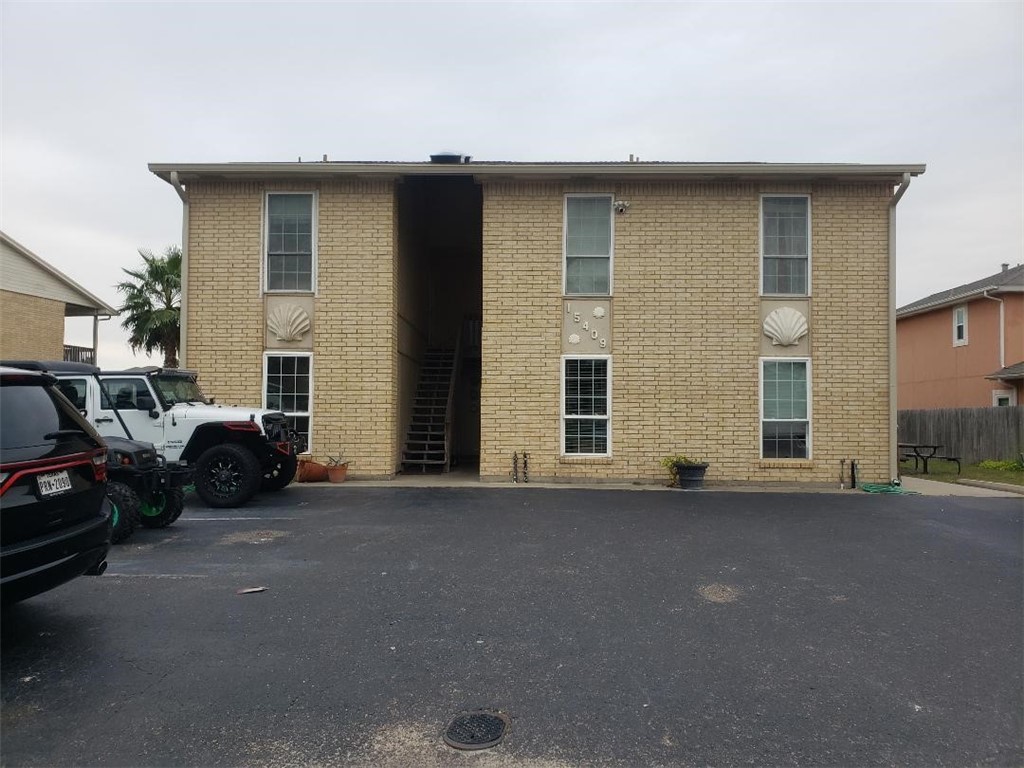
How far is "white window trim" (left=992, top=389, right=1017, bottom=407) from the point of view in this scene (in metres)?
21.6

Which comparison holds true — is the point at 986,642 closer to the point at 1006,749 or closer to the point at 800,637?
the point at 800,637

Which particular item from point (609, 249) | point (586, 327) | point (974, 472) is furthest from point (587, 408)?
point (974, 472)

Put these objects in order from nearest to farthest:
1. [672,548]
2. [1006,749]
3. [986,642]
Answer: [1006,749]
[986,642]
[672,548]

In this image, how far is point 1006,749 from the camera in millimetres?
3086

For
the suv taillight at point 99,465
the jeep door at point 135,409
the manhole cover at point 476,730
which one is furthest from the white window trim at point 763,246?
the suv taillight at point 99,465

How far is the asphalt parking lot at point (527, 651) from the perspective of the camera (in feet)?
10.2

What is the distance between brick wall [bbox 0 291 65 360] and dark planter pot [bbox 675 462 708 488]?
67.4ft

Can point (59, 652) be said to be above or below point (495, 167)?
below

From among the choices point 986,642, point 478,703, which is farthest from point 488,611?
point 986,642

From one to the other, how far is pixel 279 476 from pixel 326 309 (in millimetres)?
3604

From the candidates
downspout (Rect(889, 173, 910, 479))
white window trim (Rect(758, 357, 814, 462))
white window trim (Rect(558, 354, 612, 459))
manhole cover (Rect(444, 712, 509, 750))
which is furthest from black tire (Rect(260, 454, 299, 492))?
downspout (Rect(889, 173, 910, 479))

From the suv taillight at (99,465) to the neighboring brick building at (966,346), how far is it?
24.9 m

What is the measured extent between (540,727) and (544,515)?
5785mm

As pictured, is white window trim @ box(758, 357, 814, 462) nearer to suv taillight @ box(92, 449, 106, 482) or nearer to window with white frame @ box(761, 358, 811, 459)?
window with white frame @ box(761, 358, 811, 459)
